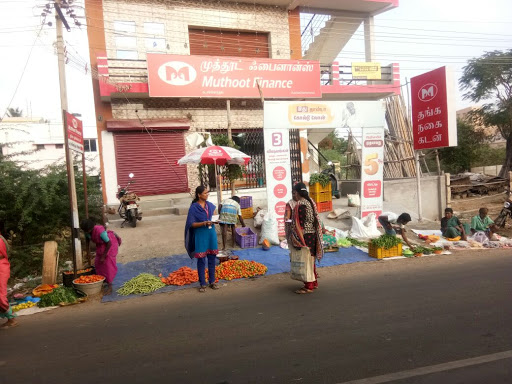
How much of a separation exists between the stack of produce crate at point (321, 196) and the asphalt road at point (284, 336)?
5.10 m

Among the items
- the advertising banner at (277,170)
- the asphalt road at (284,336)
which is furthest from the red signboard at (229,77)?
the asphalt road at (284,336)

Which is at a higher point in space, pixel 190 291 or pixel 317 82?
pixel 317 82

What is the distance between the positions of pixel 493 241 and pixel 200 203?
7.48 m

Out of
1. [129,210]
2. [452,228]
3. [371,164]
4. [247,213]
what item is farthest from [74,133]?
[452,228]

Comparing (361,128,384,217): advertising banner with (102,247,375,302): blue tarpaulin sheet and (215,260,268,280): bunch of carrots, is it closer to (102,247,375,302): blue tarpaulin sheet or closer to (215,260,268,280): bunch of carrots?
(102,247,375,302): blue tarpaulin sheet

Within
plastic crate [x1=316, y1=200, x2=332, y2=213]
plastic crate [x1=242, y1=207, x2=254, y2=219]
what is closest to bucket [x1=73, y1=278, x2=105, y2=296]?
plastic crate [x1=242, y1=207, x2=254, y2=219]

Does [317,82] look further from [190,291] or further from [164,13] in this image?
[190,291]

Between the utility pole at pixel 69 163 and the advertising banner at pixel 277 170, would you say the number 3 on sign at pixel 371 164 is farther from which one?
the utility pole at pixel 69 163

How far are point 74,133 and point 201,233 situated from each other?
10.5 feet

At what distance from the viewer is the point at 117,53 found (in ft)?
44.1

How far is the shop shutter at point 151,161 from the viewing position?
13.3 meters

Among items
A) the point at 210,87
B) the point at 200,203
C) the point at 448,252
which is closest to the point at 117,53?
the point at 210,87

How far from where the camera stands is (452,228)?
29.5 feet

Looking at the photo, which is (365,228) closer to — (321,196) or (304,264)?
(321,196)
